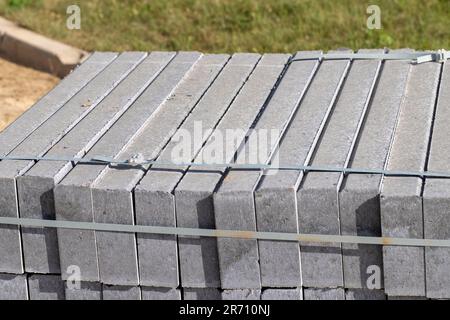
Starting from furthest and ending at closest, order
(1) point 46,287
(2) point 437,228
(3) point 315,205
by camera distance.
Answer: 1. (1) point 46,287
2. (3) point 315,205
3. (2) point 437,228

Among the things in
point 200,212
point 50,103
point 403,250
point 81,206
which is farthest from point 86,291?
point 403,250

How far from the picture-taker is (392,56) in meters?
6.09

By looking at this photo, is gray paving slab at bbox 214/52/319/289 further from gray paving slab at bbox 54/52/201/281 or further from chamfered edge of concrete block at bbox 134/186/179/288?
gray paving slab at bbox 54/52/201/281

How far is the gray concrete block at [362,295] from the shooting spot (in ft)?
15.3

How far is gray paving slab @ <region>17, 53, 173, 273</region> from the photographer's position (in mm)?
4898

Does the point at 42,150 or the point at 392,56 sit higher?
the point at 392,56

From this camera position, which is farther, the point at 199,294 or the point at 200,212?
the point at 199,294

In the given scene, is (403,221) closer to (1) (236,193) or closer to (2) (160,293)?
(1) (236,193)

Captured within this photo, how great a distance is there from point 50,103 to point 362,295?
2.26m

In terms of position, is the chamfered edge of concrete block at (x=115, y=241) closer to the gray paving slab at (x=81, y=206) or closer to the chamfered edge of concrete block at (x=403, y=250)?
the gray paving slab at (x=81, y=206)

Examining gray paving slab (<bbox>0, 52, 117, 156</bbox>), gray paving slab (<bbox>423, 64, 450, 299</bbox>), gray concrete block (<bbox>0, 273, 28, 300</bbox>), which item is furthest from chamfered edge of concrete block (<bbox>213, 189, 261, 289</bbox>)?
gray paving slab (<bbox>0, 52, 117, 156</bbox>)

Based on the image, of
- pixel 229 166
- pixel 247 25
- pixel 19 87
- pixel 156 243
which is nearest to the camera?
pixel 156 243
